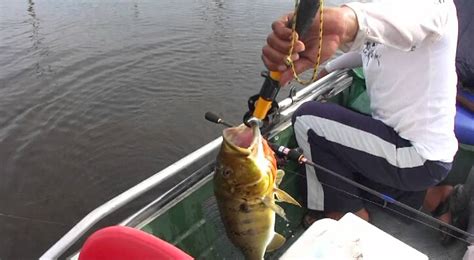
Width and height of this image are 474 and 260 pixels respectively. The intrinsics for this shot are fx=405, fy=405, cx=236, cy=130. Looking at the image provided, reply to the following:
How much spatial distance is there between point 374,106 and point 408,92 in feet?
1.13

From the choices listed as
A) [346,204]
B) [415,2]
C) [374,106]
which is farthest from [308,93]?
[415,2]

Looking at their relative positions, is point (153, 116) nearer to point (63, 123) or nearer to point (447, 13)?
point (63, 123)

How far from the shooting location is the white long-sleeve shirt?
2005mm

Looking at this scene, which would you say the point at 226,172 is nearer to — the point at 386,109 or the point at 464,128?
the point at 386,109

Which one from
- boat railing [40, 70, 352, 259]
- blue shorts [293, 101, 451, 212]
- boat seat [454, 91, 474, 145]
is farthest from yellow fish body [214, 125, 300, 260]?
boat seat [454, 91, 474, 145]

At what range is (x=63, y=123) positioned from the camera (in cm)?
754

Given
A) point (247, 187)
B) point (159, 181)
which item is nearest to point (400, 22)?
point (247, 187)

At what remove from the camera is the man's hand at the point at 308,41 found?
1619 millimetres

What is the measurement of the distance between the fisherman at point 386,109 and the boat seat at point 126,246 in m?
0.83

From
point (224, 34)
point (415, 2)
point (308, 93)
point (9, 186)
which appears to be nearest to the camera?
point (415, 2)

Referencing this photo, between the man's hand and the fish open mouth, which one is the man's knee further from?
the fish open mouth

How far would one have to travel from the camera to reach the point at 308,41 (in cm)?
176

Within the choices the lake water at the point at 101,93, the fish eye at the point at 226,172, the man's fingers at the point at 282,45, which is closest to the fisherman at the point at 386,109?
the man's fingers at the point at 282,45

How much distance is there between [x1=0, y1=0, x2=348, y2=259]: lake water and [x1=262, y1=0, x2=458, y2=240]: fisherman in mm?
3941
